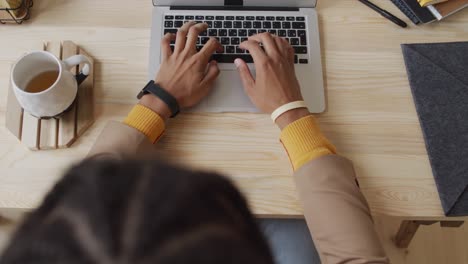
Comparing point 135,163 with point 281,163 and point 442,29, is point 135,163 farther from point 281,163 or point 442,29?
point 442,29

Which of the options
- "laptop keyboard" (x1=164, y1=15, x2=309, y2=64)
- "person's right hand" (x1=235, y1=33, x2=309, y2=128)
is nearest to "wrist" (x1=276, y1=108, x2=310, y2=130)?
"person's right hand" (x1=235, y1=33, x2=309, y2=128)

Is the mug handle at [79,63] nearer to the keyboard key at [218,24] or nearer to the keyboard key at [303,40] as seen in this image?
the keyboard key at [218,24]

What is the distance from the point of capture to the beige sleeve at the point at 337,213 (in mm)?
663

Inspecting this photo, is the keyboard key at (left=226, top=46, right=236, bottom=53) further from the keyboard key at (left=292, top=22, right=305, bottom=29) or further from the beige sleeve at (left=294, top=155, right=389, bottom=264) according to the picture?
the beige sleeve at (left=294, top=155, right=389, bottom=264)

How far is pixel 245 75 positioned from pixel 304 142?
0.53 ft

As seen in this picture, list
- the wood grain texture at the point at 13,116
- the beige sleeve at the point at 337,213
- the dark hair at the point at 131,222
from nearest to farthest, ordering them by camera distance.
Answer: the dark hair at the point at 131,222 < the beige sleeve at the point at 337,213 < the wood grain texture at the point at 13,116

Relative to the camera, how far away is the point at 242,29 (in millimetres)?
841

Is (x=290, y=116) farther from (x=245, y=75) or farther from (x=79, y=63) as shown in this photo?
(x=79, y=63)

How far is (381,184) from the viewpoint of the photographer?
2.45ft

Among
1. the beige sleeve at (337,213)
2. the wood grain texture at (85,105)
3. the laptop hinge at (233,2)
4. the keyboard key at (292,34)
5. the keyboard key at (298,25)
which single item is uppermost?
the laptop hinge at (233,2)

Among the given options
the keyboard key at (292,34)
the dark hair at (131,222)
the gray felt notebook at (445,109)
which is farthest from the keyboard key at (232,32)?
A: the dark hair at (131,222)

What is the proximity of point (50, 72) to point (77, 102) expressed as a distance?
7cm

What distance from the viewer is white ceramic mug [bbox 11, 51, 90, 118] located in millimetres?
702

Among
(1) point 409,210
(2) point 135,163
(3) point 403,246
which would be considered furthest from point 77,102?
(3) point 403,246
